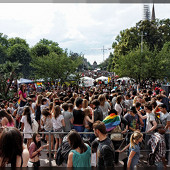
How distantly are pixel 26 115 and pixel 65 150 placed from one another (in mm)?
3182

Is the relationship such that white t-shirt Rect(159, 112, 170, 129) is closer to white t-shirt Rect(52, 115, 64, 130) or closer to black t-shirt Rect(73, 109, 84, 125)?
black t-shirt Rect(73, 109, 84, 125)

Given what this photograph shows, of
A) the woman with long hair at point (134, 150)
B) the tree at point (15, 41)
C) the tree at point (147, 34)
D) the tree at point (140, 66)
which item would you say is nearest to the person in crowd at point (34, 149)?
the woman with long hair at point (134, 150)

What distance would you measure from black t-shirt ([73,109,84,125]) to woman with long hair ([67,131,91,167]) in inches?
123

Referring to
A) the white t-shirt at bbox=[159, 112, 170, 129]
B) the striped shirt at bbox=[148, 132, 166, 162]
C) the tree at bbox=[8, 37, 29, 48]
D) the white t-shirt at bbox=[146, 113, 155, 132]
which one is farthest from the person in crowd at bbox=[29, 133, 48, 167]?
the tree at bbox=[8, 37, 29, 48]

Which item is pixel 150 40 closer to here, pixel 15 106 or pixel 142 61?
pixel 142 61

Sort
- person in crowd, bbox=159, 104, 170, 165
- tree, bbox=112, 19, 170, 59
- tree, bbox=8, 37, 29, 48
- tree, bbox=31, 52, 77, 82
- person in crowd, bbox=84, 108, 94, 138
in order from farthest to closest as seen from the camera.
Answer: tree, bbox=8, 37, 29, 48, tree, bbox=112, 19, 170, 59, tree, bbox=31, 52, 77, 82, person in crowd, bbox=84, 108, 94, 138, person in crowd, bbox=159, 104, 170, 165

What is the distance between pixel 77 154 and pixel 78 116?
3.31 m

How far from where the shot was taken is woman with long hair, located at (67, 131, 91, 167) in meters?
3.44

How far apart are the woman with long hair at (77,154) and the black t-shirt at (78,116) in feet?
10.2

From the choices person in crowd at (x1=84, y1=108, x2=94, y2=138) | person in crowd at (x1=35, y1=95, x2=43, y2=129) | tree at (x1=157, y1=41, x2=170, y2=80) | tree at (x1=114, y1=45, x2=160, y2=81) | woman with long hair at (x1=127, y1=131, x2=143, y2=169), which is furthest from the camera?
tree at (x1=157, y1=41, x2=170, y2=80)

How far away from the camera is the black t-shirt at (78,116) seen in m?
6.75

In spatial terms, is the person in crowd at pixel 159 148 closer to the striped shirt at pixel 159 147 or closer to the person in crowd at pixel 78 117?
the striped shirt at pixel 159 147

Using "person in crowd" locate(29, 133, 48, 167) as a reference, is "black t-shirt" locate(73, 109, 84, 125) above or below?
above

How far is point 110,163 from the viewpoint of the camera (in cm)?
384
